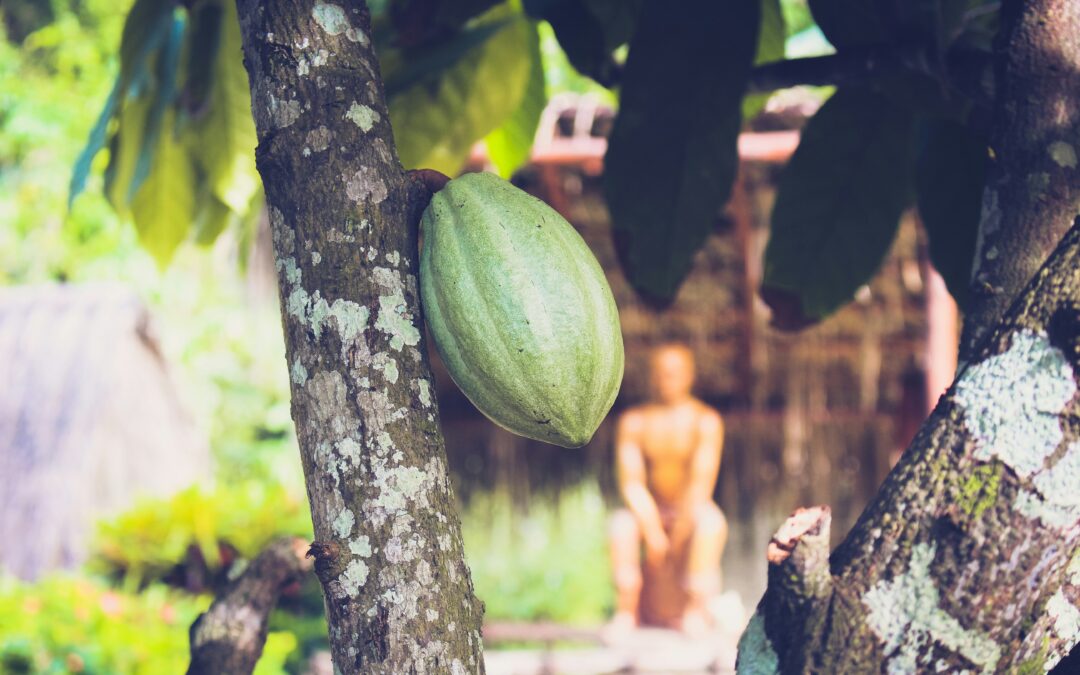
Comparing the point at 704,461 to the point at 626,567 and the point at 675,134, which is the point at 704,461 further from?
the point at 675,134

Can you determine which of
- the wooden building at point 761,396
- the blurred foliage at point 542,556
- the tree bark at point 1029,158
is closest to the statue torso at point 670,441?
the wooden building at point 761,396

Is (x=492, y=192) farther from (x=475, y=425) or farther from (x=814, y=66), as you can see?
(x=475, y=425)

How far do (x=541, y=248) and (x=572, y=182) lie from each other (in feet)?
11.9

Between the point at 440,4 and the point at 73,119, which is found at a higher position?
the point at 73,119

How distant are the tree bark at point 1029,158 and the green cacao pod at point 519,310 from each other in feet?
0.97

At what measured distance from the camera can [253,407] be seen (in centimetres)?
696

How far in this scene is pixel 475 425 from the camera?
6.32 metres

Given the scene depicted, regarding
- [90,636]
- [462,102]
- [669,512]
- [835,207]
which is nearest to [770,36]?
[835,207]

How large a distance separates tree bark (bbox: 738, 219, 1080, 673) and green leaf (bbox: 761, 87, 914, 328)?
2.03ft

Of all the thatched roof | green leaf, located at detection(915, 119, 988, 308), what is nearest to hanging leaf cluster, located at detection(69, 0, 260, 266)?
green leaf, located at detection(915, 119, 988, 308)

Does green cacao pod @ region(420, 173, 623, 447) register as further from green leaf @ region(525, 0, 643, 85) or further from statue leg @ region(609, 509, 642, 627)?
statue leg @ region(609, 509, 642, 627)

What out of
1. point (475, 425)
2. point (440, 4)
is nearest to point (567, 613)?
point (475, 425)

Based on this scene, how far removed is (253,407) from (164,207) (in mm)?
5588

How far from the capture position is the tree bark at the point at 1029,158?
85 cm
